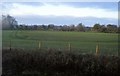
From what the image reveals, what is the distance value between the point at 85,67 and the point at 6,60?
5.06 ft

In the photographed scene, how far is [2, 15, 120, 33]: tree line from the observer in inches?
221

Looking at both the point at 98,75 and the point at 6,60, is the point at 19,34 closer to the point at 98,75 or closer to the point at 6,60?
the point at 6,60

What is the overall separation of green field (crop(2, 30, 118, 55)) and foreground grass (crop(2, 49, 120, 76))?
137 mm

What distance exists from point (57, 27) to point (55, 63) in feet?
2.72

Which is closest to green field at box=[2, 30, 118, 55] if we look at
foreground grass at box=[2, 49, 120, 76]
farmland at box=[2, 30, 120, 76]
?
farmland at box=[2, 30, 120, 76]

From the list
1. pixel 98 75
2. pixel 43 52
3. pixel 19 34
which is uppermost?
pixel 19 34

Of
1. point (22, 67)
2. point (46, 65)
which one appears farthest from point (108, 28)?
point (22, 67)

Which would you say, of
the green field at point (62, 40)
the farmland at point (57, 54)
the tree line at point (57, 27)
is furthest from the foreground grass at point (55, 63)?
the tree line at point (57, 27)

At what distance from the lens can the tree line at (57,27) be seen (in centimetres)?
561

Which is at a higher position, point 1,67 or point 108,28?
point 108,28

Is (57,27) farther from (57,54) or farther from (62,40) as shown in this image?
(57,54)

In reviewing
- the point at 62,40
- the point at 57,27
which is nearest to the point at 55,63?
the point at 62,40

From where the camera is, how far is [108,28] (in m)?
5.61

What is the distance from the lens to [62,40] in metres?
6.23
